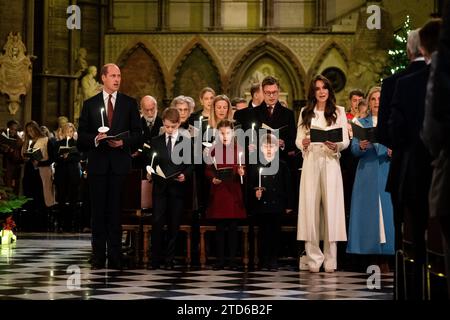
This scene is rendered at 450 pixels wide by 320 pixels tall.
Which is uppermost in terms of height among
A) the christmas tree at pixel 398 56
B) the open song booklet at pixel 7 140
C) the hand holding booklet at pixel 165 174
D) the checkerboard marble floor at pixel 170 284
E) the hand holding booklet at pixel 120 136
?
the christmas tree at pixel 398 56

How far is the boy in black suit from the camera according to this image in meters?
11.4

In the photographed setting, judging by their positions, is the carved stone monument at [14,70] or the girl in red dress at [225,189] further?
the carved stone monument at [14,70]

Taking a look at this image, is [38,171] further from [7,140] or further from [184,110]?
[184,110]

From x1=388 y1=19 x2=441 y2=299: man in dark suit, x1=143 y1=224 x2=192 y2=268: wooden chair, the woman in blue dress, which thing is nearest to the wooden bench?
x1=143 y1=224 x2=192 y2=268: wooden chair

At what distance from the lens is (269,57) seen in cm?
3281

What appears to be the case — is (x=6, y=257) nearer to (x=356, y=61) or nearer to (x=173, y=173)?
(x=173, y=173)

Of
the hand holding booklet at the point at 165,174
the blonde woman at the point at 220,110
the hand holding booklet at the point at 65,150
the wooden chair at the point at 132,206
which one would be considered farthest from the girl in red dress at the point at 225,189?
the hand holding booklet at the point at 65,150

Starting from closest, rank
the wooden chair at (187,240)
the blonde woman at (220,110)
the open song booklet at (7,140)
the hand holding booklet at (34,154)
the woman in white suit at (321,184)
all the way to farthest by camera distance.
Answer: the woman in white suit at (321,184), the blonde woman at (220,110), the wooden chair at (187,240), the hand holding booklet at (34,154), the open song booklet at (7,140)

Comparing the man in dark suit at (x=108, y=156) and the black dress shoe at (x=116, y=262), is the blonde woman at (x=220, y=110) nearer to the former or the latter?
the man in dark suit at (x=108, y=156)

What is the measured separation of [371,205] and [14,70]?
1313 centimetres

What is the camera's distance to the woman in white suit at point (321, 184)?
1124cm

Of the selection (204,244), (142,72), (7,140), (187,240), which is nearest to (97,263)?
(187,240)

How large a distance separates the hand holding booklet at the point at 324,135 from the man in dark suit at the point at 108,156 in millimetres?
1841

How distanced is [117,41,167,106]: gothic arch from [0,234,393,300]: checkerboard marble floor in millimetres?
20311
